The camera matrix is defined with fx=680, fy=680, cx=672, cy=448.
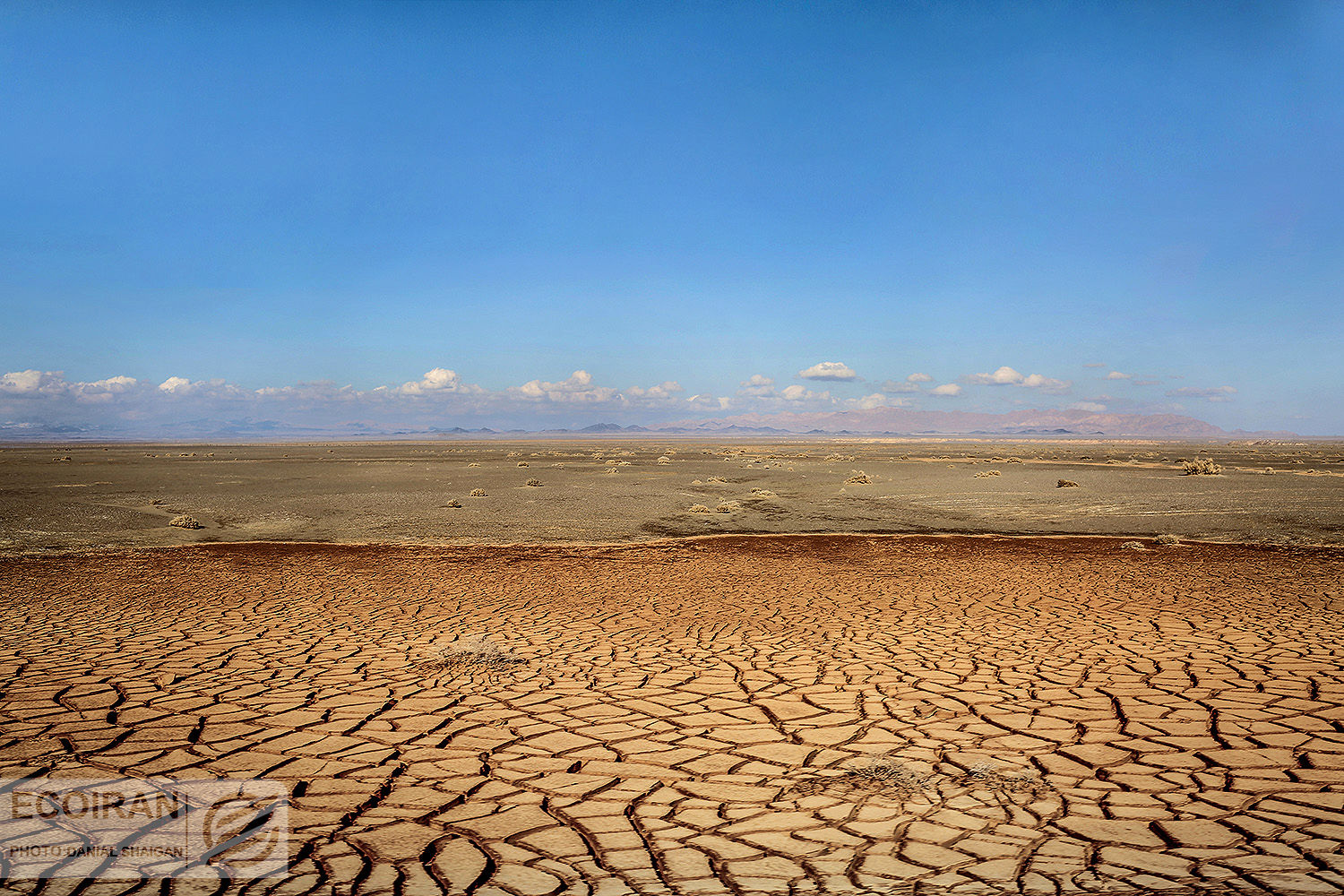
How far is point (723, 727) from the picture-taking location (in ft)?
13.7

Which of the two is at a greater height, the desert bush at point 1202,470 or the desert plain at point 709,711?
the desert bush at point 1202,470

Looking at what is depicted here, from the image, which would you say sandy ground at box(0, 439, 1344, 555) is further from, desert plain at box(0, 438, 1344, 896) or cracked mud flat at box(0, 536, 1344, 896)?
cracked mud flat at box(0, 536, 1344, 896)

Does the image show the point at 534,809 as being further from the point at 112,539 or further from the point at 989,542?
the point at 112,539

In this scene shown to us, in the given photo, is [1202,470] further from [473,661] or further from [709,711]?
[473,661]

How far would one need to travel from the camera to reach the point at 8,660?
17.3 feet

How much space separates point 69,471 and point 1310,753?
3840 cm
